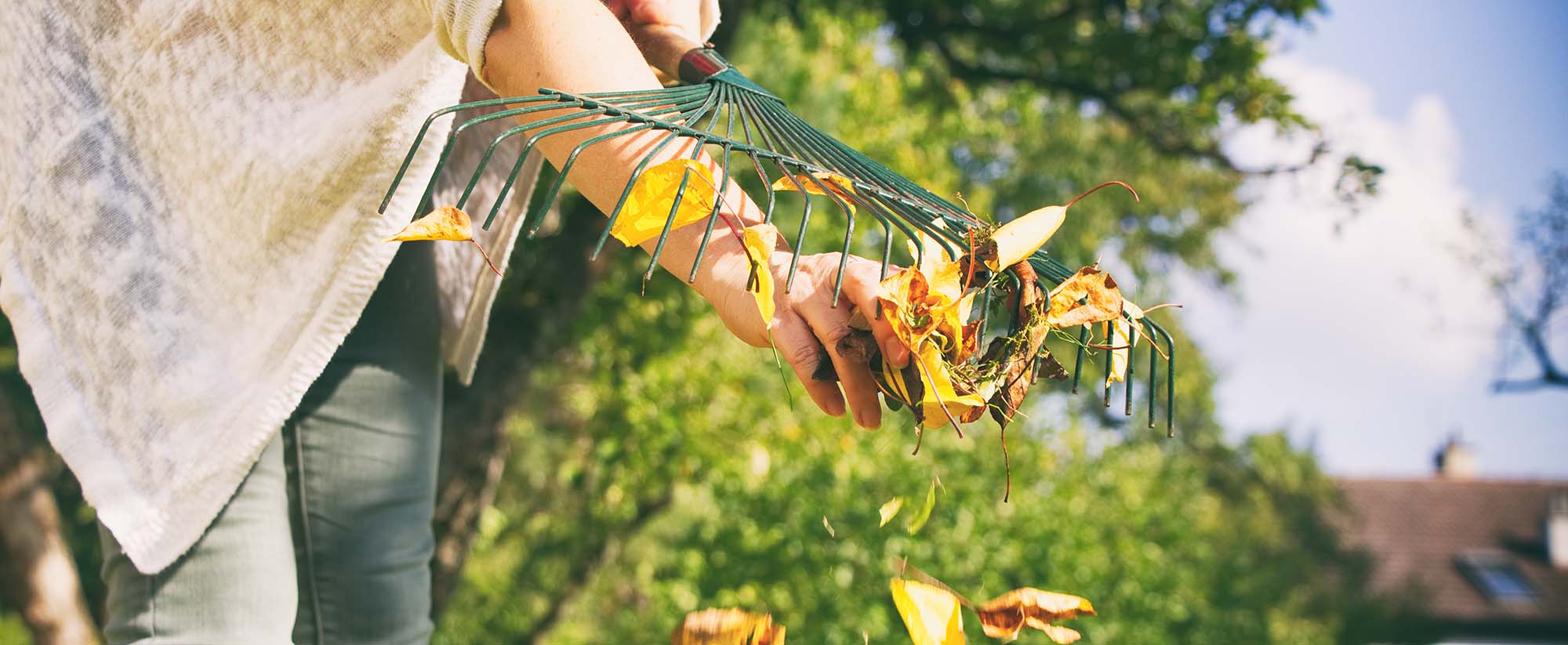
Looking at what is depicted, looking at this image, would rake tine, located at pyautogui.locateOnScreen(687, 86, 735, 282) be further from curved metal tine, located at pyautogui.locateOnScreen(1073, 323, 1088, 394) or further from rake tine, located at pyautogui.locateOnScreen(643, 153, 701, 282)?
curved metal tine, located at pyautogui.locateOnScreen(1073, 323, 1088, 394)

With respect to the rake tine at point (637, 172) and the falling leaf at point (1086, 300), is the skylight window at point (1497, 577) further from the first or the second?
the rake tine at point (637, 172)

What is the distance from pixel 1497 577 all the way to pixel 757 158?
26216mm

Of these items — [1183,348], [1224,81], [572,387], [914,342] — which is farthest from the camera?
[1183,348]

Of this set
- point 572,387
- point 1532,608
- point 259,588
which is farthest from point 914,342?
point 1532,608

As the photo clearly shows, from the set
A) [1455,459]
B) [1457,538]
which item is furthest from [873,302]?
[1455,459]

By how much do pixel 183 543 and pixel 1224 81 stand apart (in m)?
3.71

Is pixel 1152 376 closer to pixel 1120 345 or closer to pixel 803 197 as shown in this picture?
pixel 1120 345

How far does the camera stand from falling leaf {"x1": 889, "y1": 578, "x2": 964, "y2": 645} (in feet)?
3.00

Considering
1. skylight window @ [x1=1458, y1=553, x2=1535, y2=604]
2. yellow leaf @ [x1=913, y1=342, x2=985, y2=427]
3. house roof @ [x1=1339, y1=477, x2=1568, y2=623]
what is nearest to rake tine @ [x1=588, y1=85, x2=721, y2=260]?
yellow leaf @ [x1=913, y1=342, x2=985, y2=427]

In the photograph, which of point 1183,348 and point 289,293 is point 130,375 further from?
point 1183,348

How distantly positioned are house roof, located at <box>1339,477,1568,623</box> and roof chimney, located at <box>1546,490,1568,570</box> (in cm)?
14

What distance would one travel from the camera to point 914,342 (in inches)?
30.8

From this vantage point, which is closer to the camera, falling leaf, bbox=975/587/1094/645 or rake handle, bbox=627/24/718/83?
falling leaf, bbox=975/587/1094/645

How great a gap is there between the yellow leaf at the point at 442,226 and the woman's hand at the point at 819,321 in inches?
7.6
